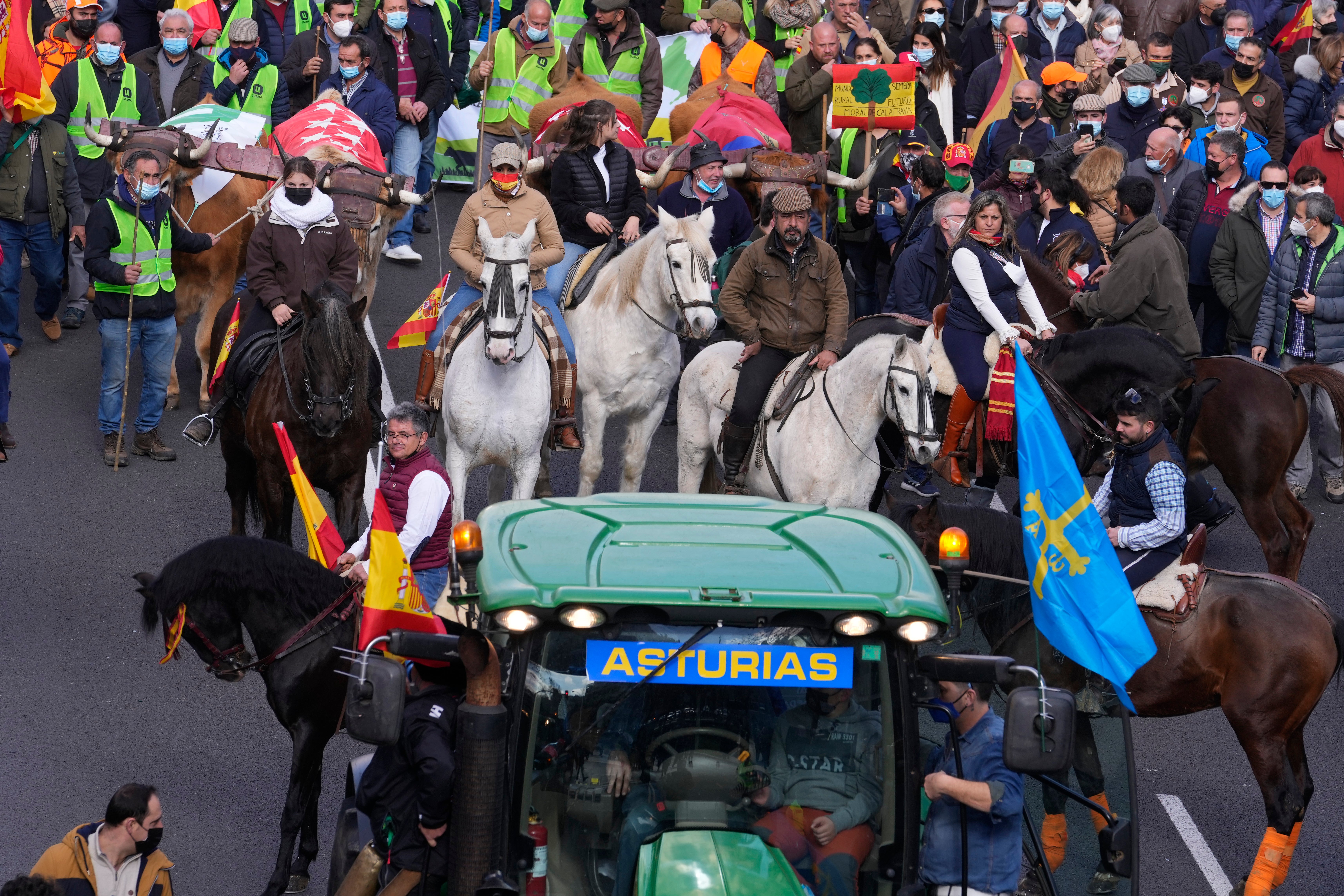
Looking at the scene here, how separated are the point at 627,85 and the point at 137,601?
8.36 metres

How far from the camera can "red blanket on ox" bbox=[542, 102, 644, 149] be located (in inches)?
604

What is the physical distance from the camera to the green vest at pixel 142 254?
43.7ft

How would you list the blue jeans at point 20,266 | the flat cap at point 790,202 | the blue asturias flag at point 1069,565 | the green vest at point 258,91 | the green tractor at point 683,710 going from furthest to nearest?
the green vest at point 258,91 < the blue jeans at point 20,266 < the flat cap at point 790,202 < the blue asturias flag at point 1069,565 < the green tractor at point 683,710

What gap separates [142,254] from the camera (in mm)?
13438

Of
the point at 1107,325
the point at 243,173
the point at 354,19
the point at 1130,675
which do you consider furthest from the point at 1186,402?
the point at 354,19

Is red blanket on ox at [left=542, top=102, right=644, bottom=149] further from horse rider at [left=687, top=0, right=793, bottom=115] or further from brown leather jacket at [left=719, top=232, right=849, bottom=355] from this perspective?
brown leather jacket at [left=719, top=232, right=849, bottom=355]

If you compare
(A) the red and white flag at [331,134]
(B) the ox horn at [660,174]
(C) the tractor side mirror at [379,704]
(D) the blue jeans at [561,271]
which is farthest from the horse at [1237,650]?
(A) the red and white flag at [331,134]

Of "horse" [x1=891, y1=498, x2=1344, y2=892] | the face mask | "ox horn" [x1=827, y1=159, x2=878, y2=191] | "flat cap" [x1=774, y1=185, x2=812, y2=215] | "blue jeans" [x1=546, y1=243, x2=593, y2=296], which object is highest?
the face mask

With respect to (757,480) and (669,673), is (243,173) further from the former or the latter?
(669,673)

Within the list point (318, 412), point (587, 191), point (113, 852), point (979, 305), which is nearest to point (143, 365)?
point (318, 412)

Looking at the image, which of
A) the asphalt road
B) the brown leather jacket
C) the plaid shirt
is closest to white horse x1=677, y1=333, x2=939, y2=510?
the brown leather jacket

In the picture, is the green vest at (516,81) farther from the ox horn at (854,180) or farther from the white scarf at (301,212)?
the white scarf at (301,212)

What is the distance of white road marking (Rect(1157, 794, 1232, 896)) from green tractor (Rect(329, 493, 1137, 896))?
4084 mm

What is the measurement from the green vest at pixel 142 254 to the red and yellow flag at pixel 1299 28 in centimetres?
1335
